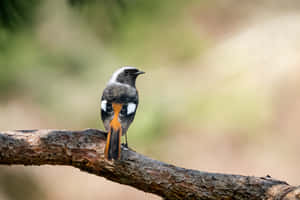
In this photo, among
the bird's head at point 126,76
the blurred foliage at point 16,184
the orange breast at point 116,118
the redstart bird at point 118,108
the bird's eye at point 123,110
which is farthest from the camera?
the blurred foliage at point 16,184

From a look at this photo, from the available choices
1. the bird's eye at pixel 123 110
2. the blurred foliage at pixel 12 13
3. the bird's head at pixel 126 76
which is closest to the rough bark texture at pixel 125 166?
the bird's eye at pixel 123 110

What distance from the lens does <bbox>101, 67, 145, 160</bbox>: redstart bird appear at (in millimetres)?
3552

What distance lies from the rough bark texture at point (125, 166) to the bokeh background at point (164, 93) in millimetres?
6255

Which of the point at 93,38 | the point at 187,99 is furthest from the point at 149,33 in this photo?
the point at 187,99

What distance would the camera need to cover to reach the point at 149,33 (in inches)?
504

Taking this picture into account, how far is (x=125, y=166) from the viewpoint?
11.4 ft

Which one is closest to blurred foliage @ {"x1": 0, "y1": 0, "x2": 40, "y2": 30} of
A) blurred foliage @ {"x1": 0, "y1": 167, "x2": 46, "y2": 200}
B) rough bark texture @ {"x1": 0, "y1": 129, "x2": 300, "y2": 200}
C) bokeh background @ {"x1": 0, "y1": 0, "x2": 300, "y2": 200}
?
rough bark texture @ {"x1": 0, "y1": 129, "x2": 300, "y2": 200}

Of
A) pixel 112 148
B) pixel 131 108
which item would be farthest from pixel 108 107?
pixel 112 148

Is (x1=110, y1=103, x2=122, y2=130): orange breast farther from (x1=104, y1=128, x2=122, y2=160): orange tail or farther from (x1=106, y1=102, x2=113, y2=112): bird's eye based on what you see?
(x1=104, y1=128, x2=122, y2=160): orange tail

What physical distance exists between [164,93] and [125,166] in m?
7.36

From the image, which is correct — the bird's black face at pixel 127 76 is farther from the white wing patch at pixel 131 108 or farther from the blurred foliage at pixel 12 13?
the blurred foliage at pixel 12 13

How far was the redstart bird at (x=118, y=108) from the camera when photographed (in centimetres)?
355

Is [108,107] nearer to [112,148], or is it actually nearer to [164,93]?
[112,148]

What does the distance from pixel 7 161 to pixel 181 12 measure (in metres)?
11.1
